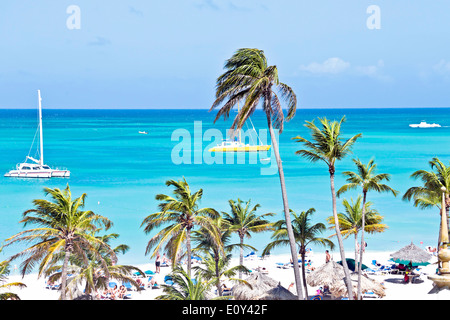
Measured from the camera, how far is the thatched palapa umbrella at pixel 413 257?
104 ft

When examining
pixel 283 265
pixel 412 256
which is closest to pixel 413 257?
pixel 412 256

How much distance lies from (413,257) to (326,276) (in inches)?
279

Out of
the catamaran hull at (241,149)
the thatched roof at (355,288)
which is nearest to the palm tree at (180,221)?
the thatched roof at (355,288)

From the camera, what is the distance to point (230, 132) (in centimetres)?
1998

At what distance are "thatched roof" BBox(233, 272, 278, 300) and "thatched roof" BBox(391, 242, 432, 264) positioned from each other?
9.10m

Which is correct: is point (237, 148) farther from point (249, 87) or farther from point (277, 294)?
point (249, 87)

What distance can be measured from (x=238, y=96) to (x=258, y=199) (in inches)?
1785

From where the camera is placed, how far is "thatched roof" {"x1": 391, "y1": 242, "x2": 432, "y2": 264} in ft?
104

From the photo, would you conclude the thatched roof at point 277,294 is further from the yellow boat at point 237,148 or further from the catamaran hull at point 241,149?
the yellow boat at point 237,148

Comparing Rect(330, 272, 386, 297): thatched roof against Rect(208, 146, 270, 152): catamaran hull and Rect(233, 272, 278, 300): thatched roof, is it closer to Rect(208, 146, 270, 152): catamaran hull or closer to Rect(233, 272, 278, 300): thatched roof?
Rect(233, 272, 278, 300): thatched roof

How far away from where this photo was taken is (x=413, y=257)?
105ft

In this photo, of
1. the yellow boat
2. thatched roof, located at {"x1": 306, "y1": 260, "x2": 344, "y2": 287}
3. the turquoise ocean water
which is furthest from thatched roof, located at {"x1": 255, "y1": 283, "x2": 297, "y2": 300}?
the yellow boat
